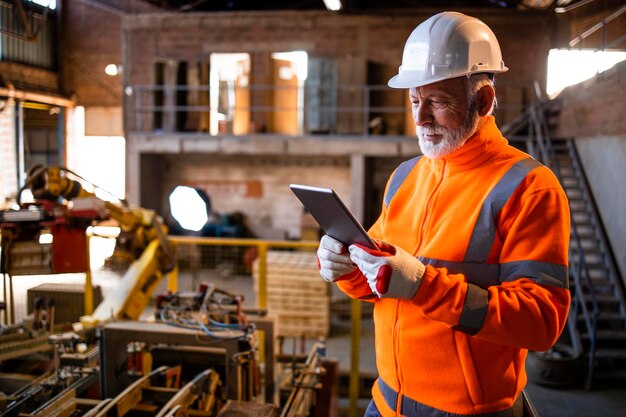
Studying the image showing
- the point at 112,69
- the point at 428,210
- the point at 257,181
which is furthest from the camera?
the point at 112,69

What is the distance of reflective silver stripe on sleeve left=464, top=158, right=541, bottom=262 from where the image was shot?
2.02 meters

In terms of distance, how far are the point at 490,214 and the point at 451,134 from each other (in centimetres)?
37

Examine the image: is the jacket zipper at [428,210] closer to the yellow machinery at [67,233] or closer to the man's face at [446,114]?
the man's face at [446,114]

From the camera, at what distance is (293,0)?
18094 mm

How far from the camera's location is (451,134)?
2166 mm

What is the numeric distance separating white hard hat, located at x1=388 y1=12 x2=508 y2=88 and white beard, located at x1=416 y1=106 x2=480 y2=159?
180 millimetres

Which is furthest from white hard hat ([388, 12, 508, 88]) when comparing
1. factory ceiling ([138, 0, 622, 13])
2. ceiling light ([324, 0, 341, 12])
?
ceiling light ([324, 0, 341, 12])

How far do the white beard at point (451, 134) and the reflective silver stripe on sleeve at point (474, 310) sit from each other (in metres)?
0.61

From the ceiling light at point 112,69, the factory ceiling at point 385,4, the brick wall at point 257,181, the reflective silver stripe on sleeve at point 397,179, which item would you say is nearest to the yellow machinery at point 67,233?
the reflective silver stripe on sleeve at point 397,179

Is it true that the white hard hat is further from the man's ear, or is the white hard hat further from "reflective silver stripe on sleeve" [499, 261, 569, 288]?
"reflective silver stripe on sleeve" [499, 261, 569, 288]

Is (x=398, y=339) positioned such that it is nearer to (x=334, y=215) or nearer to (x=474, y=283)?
(x=474, y=283)

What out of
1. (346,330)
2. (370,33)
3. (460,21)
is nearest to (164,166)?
(370,33)

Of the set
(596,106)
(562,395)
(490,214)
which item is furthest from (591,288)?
(490,214)

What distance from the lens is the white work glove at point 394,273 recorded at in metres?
1.86
